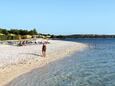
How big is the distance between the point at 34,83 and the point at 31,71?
192 inches

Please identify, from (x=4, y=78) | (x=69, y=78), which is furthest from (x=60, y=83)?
(x=4, y=78)

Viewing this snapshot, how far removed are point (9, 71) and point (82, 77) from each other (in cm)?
495

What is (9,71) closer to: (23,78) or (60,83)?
(23,78)

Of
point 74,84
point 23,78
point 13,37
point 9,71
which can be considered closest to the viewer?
point 74,84

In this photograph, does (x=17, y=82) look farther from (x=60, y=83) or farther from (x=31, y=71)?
(x=31, y=71)

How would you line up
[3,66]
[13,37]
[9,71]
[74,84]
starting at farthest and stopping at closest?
[13,37] < [3,66] < [9,71] < [74,84]

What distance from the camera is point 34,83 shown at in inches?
664

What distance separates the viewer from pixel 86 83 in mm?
17109

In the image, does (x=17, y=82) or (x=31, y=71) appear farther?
(x=31, y=71)

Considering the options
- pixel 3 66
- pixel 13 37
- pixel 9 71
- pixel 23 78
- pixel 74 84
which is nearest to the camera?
pixel 74 84

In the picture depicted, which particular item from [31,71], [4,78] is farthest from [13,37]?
[4,78]

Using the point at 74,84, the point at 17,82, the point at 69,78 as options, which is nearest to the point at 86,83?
the point at 74,84

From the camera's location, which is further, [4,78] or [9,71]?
[9,71]

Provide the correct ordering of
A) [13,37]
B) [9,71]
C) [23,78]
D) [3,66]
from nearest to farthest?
1. [23,78]
2. [9,71]
3. [3,66]
4. [13,37]
